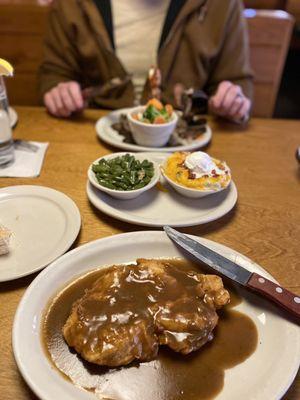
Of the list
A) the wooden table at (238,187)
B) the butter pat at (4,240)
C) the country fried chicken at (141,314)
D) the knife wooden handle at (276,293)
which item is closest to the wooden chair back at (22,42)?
the wooden table at (238,187)

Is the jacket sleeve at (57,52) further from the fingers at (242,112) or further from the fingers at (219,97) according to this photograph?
the fingers at (242,112)

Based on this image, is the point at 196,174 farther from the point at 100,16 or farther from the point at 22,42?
the point at 22,42

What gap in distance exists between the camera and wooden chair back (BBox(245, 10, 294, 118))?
238 centimetres

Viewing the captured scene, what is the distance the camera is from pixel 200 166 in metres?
1.32

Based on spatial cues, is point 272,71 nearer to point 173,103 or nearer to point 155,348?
point 173,103

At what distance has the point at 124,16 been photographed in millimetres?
2170

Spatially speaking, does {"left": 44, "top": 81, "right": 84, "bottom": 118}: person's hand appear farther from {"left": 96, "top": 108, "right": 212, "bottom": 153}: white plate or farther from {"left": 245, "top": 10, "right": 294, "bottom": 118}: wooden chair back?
{"left": 245, "top": 10, "right": 294, "bottom": 118}: wooden chair back

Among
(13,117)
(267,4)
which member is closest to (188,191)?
(13,117)

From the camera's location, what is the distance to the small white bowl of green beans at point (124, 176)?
1288 millimetres

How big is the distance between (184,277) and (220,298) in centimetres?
11

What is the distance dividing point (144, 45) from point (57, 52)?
1.65ft

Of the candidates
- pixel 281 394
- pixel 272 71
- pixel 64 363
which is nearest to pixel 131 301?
pixel 64 363

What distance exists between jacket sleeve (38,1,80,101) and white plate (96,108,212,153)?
1.55 ft

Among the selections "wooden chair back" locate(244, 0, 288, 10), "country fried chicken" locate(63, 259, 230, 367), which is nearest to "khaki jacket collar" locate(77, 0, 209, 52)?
"country fried chicken" locate(63, 259, 230, 367)
